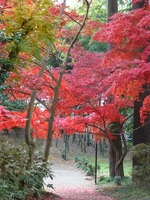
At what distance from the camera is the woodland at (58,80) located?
18.7 feet

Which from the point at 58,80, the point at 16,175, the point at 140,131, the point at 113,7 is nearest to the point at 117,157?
the point at 140,131

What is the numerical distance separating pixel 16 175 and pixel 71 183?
6.81 meters

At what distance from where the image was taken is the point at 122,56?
8945mm

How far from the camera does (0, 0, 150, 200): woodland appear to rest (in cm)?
571

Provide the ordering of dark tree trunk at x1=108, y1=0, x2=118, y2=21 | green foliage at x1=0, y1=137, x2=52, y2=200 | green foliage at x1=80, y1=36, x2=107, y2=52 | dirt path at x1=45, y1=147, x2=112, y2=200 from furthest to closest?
green foliage at x1=80, y1=36, x2=107, y2=52
dark tree trunk at x1=108, y1=0, x2=118, y2=21
dirt path at x1=45, y1=147, x2=112, y2=200
green foliage at x1=0, y1=137, x2=52, y2=200

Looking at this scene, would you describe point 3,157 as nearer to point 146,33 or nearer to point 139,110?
point 146,33

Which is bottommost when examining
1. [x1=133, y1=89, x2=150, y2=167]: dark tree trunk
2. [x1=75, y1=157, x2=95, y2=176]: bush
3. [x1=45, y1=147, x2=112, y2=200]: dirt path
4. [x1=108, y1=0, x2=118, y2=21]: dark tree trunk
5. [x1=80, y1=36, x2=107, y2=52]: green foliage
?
[x1=45, y1=147, x2=112, y2=200]: dirt path

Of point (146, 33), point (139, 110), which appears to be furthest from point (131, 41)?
point (139, 110)

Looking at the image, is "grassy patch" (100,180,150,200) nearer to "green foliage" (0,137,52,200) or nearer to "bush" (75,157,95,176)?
"green foliage" (0,137,52,200)

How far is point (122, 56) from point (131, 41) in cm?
119

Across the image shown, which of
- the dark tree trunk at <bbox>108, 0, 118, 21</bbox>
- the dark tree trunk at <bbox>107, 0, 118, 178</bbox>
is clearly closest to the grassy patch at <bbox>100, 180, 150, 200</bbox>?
the dark tree trunk at <bbox>107, 0, 118, 178</bbox>

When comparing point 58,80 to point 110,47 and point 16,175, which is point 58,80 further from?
point 110,47

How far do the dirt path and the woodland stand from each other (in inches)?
43.7

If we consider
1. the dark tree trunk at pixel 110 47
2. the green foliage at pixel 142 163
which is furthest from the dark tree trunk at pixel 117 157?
the green foliage at pixel 142 163
